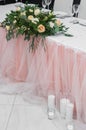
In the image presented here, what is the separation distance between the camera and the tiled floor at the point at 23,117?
6.45 ft

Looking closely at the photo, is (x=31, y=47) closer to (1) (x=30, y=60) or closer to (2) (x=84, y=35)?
(1) (x=30, y=60)

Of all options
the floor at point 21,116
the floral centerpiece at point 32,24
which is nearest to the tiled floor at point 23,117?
the floor at point 21,116

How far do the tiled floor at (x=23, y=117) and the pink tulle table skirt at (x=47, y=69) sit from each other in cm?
15

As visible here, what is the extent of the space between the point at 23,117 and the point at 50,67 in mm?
456

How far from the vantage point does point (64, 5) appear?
3617 millimetres

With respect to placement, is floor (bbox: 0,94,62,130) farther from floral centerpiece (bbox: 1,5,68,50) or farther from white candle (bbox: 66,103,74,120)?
floral centerpiece (bbox: 1,5,68,50)

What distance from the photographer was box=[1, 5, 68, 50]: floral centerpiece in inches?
79.2

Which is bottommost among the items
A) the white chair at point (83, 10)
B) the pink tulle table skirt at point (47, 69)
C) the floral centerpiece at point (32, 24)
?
the pink tulle table skirt at point (47, 69)

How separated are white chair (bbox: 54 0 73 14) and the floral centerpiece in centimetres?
144

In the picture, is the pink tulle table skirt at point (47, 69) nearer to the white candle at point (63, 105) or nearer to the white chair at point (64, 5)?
the white candle at point (63, 105)

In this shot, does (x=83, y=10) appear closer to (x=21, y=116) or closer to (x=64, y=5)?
(x=64, y=5)

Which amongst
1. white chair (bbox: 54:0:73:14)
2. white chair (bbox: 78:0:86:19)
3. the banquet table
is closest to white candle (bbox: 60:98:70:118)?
the banquet table

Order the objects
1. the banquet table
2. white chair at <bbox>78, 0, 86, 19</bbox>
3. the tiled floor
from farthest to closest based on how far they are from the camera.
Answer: white chair at <bbox>78, 0, 86, 19</bbox>
the tiled floor
the banquet table

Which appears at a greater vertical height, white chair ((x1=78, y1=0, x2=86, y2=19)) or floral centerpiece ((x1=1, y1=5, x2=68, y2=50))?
floral centerpiece ((x1=1, y1=5, x2=68, y2=50))
